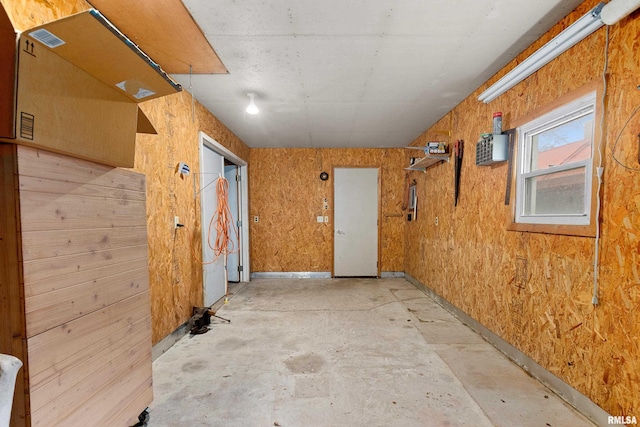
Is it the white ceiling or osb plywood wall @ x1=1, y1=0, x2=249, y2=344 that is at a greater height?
the white ceiling

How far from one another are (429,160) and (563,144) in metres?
1.77

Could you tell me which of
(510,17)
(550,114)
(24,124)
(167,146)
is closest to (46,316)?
(24,124)

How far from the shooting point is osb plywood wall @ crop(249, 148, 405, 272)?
5.08 metres

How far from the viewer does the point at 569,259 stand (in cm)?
168

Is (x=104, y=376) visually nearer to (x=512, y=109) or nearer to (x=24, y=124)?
(x=24, y=124)

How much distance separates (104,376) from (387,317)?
2.67 meters

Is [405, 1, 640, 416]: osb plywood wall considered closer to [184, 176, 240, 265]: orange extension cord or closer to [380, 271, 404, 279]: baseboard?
[380, 271, 404, 279]: baseboard

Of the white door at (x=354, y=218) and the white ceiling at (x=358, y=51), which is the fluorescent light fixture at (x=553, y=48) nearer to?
the white ceiling at (x=358, y=51)

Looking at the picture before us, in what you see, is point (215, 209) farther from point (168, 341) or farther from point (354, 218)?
point (354, 218)

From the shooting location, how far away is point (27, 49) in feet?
2.83

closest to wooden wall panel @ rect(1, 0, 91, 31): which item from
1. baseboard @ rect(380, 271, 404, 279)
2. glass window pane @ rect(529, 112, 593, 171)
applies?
glass window pane @ rect(529, 112, 593, 171)

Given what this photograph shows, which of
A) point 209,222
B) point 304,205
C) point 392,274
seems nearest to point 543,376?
point 392,274

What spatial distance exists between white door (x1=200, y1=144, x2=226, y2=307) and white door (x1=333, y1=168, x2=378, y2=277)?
87.0 inches

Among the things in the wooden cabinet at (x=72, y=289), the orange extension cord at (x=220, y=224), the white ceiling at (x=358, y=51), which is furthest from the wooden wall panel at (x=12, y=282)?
the orange extension cord at (x=220, y=224)
